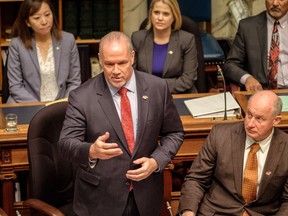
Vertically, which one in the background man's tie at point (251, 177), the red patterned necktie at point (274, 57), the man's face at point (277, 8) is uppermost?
the man's face at point (277, 8)

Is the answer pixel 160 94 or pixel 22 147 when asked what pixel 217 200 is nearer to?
pixel 160 94

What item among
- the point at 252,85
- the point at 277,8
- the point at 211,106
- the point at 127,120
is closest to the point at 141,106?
the point at 127,120

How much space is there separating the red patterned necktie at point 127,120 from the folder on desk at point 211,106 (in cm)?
111

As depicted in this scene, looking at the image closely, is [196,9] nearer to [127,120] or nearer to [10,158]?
[10,158]

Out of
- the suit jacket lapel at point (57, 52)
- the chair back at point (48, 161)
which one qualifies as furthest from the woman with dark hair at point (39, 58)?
the chair back at point (48, 161)

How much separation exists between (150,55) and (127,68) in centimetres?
196

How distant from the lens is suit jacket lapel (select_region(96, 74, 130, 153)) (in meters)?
3.26

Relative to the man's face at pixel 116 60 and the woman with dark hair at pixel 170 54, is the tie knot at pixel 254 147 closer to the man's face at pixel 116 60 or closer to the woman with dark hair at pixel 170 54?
the man's face at pixel 116 60

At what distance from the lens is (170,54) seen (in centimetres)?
518

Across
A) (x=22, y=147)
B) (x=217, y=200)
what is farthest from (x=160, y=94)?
(x=22, y=147)

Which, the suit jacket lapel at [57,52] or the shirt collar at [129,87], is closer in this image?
the shirt collar at [129,87]

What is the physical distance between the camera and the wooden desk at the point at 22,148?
4066 mm

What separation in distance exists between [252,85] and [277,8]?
0.63 m

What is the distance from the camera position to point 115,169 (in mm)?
3299
